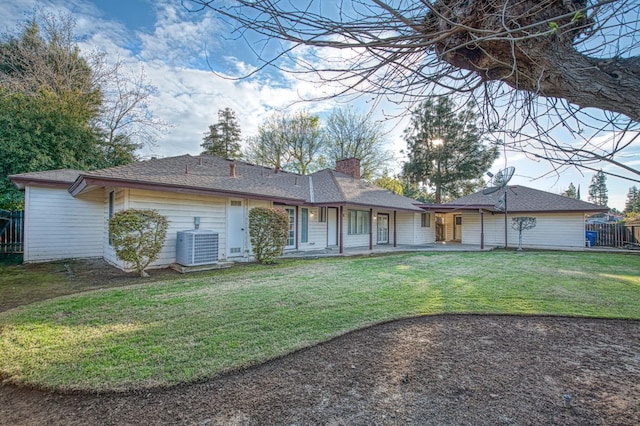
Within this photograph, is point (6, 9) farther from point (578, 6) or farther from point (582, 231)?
point (582, 231)

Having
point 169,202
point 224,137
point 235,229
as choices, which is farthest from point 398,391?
point 224,137

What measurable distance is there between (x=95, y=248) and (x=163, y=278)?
5336mm

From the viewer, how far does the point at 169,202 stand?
8.05m

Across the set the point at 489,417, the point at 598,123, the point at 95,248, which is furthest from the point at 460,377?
the point at 95,248

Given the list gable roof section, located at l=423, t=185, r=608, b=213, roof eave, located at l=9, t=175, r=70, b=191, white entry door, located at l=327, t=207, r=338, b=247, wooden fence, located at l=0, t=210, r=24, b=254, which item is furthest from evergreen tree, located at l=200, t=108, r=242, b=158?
gable roof section, located at l=423, t=185, r=608, b=213

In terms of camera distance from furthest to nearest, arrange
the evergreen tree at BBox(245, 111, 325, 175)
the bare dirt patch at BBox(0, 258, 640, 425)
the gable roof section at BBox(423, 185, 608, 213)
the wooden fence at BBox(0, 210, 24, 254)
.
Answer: the evergreen tree at BBox(245, 111, 325, 175) → the gable roof section at BBox(423, 185, 608, 213) → the wooden fence at BBox(0, 210, 24, 254) → the bare dirt patch at BBox(0, 258, 640, 425)

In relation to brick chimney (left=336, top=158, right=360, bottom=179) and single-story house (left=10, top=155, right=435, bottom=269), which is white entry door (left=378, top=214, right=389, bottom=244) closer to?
brick chimney (left=336, top=158, right=360, bottom=179)

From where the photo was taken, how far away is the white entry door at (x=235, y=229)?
9398 millimetres

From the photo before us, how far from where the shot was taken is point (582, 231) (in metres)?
15.5

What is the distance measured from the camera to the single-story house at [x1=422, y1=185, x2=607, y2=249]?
15516 mm

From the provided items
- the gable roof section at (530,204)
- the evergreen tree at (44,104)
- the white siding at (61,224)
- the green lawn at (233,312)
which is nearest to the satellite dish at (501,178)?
the gable roof section at (530,204)

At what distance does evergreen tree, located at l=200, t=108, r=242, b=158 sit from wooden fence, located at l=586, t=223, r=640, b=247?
28.6 meters

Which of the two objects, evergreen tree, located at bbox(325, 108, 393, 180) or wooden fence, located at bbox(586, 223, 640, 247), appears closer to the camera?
wooden fence, located at bbox(586, 223, 640, 247)

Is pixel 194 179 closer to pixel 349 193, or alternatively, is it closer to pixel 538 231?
pixel 349 193
